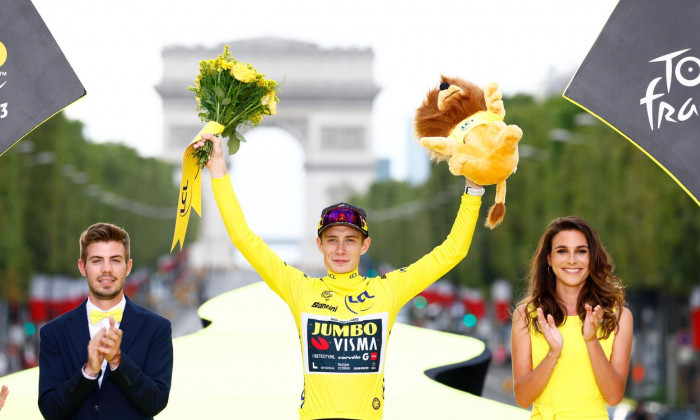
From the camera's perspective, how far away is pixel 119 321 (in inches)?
165

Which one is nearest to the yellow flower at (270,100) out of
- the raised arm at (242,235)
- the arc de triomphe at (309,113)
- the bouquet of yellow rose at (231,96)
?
the bouquet of yellow rose at (231,96)

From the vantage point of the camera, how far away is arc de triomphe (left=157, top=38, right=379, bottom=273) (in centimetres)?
8231

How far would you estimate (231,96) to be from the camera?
16.1ft

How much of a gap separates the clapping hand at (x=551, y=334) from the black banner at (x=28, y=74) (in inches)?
67.6

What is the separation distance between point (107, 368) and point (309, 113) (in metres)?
83.0

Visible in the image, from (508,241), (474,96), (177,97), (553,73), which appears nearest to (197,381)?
(474,96)

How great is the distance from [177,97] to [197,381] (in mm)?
77934

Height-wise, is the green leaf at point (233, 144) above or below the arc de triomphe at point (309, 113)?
below

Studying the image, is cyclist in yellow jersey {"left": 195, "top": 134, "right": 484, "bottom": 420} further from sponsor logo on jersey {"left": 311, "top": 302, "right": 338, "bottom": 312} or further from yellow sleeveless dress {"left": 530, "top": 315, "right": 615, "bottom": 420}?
yellow sleeveless dress {"left": 530, "top": 315, "right": 615, "bottom": 420}

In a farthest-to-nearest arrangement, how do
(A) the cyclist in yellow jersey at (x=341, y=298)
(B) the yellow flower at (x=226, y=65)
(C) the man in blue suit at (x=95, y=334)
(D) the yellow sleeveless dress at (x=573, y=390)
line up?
1. (B) the yellow flower at (x=226, y=65)
2. (A) the cyclist in yellow jersey at (x=341, y=298)
3. (D) the yellow sleeveless dress at (x=573, y=390)
4. (C) the man in blue suit at (x=95, y=334)

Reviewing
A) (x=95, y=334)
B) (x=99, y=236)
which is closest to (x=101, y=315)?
(x=95, y=334)

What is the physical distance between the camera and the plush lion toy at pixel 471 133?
4.82 meters

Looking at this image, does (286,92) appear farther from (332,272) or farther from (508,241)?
(332,272)

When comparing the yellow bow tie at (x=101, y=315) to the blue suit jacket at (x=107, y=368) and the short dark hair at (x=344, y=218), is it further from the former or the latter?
the short dark hair at (x=344, y=218)
